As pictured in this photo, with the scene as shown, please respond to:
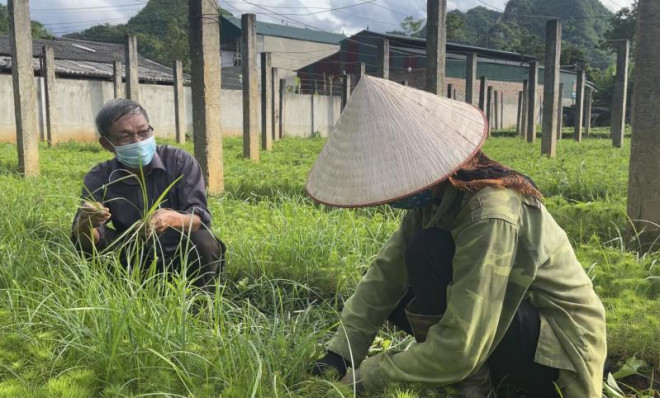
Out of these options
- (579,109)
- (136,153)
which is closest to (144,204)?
(136,153)

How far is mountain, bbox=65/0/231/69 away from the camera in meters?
45.8

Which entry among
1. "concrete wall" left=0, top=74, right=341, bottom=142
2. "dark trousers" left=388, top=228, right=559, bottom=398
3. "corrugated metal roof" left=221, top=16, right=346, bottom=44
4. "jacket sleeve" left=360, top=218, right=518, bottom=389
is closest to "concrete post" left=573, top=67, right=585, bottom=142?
"concrete wall" left=0, top=74, right=341, bottom=142

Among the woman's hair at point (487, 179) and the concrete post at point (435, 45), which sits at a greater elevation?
the concrete post at point (435, 45)

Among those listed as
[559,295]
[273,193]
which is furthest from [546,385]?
[273,193]

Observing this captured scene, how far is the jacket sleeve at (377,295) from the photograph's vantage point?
2.21 m

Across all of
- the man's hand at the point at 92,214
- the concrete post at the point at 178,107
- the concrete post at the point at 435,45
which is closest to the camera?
the man's hand at the point at 92,214

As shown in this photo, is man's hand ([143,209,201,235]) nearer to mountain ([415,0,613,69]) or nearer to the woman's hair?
the woman's hair

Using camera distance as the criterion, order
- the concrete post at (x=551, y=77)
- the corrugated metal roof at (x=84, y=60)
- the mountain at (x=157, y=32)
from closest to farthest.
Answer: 1. the concrete post at (x=551, y=77)
2. the corrugated metal roof at (x=84, y=60)
3. the mountain at (x=157, y=32)

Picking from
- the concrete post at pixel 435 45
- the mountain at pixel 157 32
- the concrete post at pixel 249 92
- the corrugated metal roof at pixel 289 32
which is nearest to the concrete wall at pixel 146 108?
the concrete post at pixel 249 92

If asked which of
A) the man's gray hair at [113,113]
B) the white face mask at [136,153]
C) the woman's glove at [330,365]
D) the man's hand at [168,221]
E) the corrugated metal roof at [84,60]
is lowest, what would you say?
the woman's glove at [330,365]

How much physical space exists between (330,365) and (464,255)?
0.65m

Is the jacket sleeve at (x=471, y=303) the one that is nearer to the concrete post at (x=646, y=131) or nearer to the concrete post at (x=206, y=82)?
the concrete post at (x=646, y=131)

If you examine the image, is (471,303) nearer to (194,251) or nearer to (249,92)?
(194,251)

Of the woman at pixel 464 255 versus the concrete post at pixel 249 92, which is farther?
the concrete post at pixel 249 92
